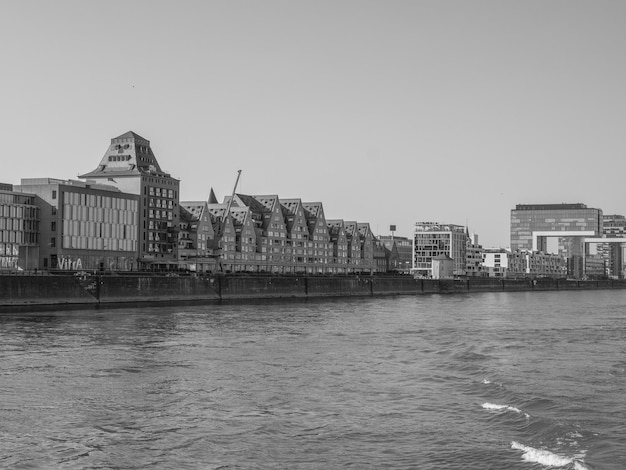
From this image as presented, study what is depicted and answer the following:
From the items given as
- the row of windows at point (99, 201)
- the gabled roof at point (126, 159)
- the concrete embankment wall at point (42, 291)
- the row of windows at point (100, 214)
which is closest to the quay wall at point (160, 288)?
the concrete embankment wall at point (42, 291)

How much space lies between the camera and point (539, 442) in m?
23.7

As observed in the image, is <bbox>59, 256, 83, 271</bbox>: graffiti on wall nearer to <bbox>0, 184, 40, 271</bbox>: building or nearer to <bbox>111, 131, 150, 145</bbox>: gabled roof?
<bbox>0, 184, 40, 271</bbox>: building

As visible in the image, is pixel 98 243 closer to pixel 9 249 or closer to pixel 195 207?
pixel 9 249

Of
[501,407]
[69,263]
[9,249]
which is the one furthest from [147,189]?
[501,407]

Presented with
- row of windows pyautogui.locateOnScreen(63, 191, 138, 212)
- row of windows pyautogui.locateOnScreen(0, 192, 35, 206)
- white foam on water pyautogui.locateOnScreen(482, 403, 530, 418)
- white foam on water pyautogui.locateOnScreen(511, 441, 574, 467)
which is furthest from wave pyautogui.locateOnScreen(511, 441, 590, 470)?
row of windows pyautogui.locateOnScreen(63, 191, 138, 212)

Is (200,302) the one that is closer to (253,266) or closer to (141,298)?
(141,298)

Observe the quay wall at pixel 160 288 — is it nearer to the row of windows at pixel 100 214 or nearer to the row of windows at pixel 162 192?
the row of windows at pixel 100 214

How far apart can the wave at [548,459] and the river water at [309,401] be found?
7cm

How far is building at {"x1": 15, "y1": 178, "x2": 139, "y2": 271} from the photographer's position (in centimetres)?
13662

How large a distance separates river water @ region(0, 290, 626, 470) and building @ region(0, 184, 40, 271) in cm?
8041

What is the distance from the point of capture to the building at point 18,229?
130875 mm

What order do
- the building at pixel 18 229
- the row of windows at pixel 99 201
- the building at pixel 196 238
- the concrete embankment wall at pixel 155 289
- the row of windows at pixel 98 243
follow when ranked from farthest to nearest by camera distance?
the building at pixel 196 238
the row of windows at pixel 99 201
the row of windows at pixel 98 243
the building at pixel 18 229
the concrete embankment wall at pixel 155 289

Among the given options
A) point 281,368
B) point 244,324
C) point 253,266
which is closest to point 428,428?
point 281,368

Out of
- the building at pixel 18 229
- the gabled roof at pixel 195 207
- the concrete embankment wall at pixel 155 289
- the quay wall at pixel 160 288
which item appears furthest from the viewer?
the gabled roof at pixel 195 207
